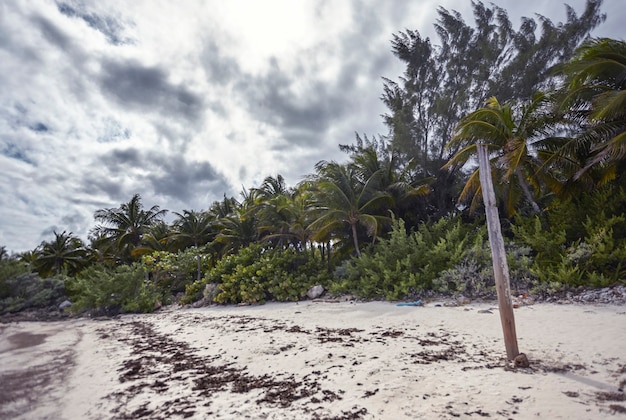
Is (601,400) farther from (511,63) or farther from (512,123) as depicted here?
(511,63)

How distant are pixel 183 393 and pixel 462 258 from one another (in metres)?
9.78

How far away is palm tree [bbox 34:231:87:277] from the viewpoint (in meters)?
28.8

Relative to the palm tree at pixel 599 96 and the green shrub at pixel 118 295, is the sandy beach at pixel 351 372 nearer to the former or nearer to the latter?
the palm tree at pixel 599 96

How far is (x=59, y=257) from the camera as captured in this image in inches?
1148

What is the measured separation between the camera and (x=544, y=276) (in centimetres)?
870

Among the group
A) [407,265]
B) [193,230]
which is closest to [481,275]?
[407,265]

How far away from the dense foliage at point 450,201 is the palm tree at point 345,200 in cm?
8

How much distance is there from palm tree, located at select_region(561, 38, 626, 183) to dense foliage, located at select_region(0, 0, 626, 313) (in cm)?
5

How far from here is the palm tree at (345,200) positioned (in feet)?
50.2

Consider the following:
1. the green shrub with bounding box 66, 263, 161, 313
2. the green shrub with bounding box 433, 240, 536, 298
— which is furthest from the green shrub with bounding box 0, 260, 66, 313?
the green shrub with bounding box 433, 240, 536, 298

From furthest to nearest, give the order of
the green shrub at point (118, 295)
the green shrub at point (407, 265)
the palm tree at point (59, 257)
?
1. the palm tree at point (59, 257)
2. the green shrub at point (118, 295)
3. the green shrub at point (407, 265)

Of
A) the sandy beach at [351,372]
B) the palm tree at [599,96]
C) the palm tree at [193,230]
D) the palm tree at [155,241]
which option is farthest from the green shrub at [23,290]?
the palm tree at [599,96]

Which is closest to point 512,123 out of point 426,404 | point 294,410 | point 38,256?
point 426,404

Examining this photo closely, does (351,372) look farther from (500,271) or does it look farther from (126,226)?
(126,226)
